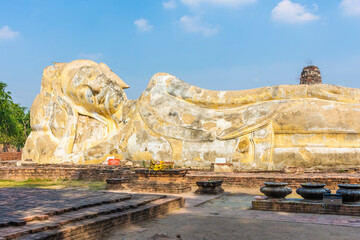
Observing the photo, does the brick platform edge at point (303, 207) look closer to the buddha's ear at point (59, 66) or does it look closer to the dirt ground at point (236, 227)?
the dirt ground at point (236, 227)

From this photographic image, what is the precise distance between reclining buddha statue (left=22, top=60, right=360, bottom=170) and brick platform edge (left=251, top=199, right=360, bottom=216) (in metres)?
4.90

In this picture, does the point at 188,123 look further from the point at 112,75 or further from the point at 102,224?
the point at 102,224

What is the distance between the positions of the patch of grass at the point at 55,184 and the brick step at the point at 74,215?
399 centimetres

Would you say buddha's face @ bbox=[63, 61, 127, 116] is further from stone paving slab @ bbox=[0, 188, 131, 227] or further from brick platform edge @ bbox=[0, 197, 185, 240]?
brick platform edge @ bbox=[0, 197, 185, 240]

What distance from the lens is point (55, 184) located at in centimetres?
1055

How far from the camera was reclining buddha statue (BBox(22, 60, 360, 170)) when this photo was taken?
10.9 meters

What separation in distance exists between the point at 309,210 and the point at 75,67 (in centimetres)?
1299

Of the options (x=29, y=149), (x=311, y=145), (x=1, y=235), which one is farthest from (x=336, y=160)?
(x=29, y=149)

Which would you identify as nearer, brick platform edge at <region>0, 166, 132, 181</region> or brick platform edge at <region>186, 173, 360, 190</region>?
brick platform edge at <region>186, 173, 360, 190</region>

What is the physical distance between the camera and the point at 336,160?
412 inches

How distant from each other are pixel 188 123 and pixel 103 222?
827 centimetres

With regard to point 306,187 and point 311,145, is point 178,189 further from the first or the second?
point 311,145

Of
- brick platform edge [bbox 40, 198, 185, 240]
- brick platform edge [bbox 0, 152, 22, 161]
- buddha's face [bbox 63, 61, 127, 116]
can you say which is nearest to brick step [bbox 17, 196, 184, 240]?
brick platform edge [bbox 40, 198, 185, 240]

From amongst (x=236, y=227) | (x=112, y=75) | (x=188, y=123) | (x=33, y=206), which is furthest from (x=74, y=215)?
(x=112, y=75)
